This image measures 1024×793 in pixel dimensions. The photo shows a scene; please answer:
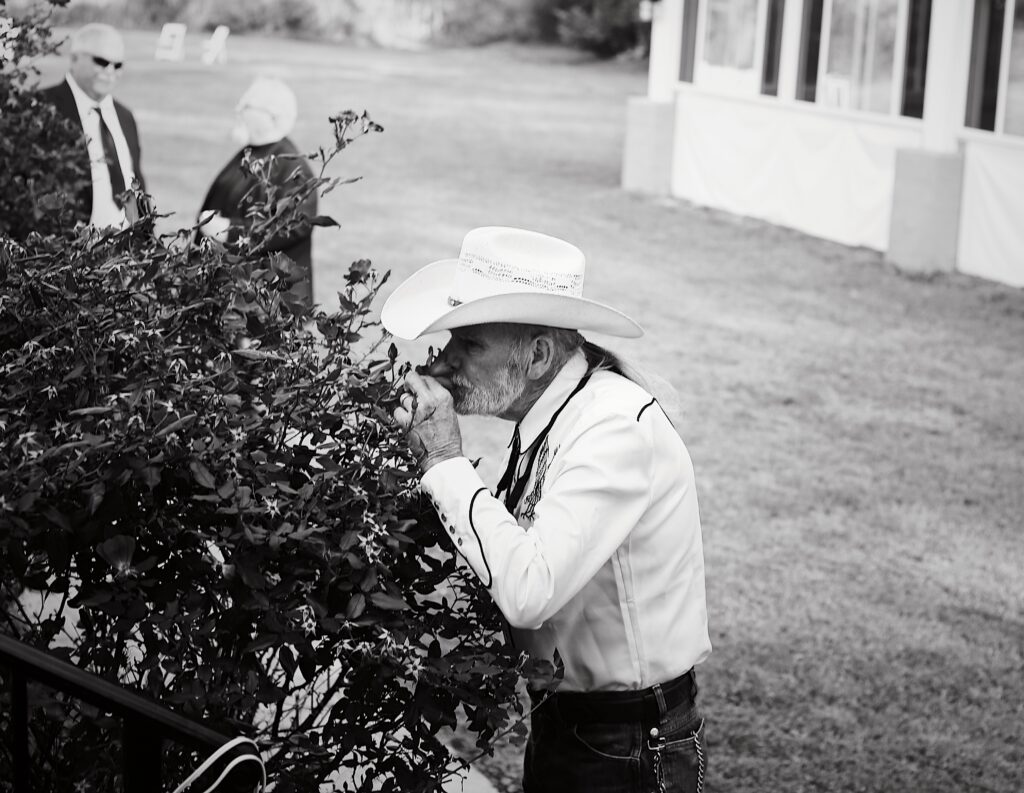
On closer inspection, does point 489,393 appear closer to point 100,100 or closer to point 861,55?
point 100,100

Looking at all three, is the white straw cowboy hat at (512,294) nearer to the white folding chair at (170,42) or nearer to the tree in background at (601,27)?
the white folding chair at (170,42)

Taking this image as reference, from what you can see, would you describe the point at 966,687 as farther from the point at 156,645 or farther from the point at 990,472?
the point at 156,645

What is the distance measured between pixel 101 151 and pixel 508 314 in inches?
229

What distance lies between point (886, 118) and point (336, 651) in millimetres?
13453

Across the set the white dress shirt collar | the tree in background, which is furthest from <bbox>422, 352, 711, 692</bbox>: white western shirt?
the tree in background

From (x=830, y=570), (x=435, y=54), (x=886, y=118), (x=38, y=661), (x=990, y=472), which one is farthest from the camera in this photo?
(x=435, y=54)

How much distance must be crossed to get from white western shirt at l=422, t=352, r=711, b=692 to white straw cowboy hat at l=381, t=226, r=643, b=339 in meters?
0.13

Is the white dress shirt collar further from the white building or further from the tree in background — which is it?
the tree in background

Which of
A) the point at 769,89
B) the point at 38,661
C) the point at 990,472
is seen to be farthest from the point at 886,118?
the point at 38,661

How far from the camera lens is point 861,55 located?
50.4 ft

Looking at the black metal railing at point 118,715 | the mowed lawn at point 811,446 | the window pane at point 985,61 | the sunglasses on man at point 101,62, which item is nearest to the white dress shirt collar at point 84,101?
the sunglasses on man at point 101,62

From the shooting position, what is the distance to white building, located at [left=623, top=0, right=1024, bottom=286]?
13.2 metres

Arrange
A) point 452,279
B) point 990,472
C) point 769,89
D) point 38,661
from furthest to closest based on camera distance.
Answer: point 769,89 → point 990,472 → point 452,279 → point 38,661

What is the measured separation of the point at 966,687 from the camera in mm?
5172
